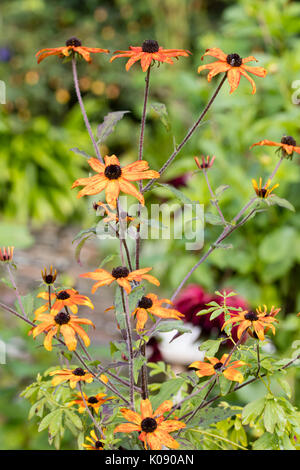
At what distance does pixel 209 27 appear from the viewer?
13.7ft

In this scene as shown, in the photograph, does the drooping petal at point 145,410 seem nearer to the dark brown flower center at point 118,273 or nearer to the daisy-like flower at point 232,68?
the dark brown flower center at point 118,273

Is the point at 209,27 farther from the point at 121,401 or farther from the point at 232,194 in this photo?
the point at 121,401

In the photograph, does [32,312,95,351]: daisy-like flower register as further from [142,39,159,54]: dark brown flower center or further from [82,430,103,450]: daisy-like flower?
[142,39,159,54]: dark brown flower center

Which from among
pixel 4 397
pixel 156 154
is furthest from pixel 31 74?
pixel 4 397

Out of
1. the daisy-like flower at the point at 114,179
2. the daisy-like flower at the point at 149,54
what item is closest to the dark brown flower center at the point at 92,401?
the daisy-like flower at the point at 114,179

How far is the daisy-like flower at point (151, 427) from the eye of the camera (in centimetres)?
47

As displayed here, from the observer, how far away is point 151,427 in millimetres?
478

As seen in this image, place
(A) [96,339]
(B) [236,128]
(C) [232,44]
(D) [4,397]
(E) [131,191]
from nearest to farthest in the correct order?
(E) [131,191] → (D) [4,397] → (B) [236,128] → (A) [96,339] → (C) [232,44]

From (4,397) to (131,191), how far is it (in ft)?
3.34

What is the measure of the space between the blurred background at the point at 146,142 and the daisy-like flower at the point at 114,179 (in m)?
0.09

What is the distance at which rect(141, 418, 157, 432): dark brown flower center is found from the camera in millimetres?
478

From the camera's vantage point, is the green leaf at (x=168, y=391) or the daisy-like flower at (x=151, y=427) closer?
the daisy-like flower at (x=151, y=427)

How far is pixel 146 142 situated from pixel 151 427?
3.13 m

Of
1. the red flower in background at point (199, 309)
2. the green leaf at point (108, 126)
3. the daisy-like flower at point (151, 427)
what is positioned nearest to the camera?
the daisy-like flower at point (151, 427)
